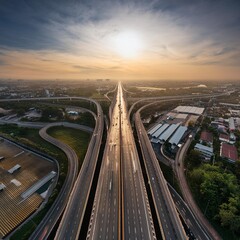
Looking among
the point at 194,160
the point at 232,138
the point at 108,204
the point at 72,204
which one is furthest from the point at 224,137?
the point at 72,204

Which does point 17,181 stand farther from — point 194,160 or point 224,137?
point 224,137

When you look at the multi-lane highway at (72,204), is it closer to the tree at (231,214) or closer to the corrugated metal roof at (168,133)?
the tree at (231,214)

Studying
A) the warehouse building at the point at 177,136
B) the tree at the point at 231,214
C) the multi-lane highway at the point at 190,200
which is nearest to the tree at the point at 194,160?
the multi-lane highway at the point at 190,200

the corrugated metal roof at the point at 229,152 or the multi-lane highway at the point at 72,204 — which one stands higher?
A: the corrugated metal roof at the point at 229,152

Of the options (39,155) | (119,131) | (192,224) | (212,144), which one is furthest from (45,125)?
(212,144)

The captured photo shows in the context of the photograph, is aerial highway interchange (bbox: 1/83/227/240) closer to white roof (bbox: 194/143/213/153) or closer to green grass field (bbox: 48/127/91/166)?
green grass field (bbox: 48/127/91/166)

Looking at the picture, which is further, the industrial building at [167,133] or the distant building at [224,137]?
the distant building at [224,137]
